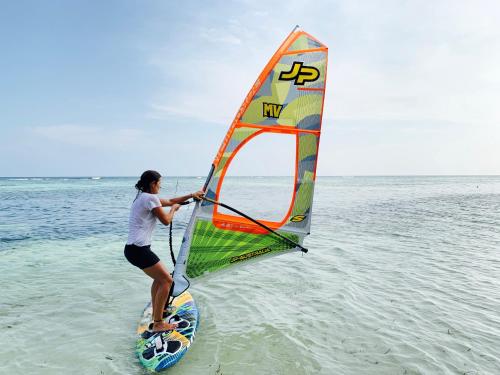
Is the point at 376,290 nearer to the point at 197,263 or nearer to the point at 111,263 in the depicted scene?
the point at 197,263

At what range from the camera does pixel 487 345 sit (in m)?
4.68

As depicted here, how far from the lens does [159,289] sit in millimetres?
4430

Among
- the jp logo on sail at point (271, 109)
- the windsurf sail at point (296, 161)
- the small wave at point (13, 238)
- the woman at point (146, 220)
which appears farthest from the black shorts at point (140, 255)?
the small wave at point (13, 238)

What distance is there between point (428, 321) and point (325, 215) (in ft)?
46.2

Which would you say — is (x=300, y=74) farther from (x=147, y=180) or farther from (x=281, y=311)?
(x=281, y=311)

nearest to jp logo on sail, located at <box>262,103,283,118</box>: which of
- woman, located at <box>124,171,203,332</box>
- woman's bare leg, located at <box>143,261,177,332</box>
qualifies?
woman, located at <box>124,171,203,332</box>

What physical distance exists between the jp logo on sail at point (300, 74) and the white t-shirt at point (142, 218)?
2.56 metres

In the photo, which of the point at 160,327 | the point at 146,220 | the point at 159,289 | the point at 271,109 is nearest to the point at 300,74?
the point at 271,109

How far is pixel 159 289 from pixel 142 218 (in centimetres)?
107

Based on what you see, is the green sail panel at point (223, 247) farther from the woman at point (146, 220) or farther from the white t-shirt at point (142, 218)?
the white t-shirt at point (142, 218)

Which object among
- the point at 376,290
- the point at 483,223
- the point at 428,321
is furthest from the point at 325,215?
the point at 428,321

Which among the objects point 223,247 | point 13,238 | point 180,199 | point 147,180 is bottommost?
point 13,238

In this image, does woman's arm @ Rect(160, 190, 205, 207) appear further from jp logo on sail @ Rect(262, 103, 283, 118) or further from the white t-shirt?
jp logo on sail @ Rect(262, 103, 283, 118)

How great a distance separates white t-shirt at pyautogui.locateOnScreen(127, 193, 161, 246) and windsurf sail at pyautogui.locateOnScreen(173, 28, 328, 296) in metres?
0.66
